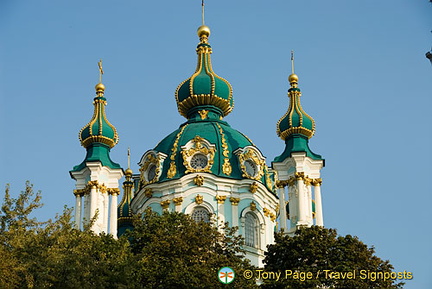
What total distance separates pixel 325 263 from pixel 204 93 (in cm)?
2129

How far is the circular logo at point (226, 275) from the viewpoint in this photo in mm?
37938

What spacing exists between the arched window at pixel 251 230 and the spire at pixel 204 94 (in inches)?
299

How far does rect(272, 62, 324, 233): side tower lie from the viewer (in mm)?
53188

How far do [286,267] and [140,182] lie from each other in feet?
58.7

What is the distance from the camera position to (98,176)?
177 feet

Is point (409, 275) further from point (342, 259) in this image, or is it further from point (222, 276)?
point (222, 276)

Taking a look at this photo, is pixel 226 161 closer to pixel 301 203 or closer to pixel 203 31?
pixel 301 203

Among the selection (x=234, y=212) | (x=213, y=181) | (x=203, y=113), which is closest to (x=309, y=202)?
(x=234, y=212)

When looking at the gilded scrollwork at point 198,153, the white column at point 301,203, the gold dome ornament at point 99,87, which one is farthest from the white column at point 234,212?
the gold dome ornament at point 99,87

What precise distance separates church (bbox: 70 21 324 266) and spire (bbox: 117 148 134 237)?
4339 mm

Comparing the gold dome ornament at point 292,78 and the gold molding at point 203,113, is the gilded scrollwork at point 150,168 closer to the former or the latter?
the gold molding at point 203,113

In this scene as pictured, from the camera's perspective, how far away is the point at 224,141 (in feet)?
182

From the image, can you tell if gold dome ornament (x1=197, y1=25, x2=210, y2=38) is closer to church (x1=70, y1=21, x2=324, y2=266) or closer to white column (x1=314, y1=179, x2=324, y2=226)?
church (x1=70, y1=21, x2=324, y2=266)

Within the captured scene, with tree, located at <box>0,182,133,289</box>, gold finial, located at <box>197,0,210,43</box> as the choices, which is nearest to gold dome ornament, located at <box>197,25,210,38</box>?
gold finial, located at <box>197,0,210,43</box>
